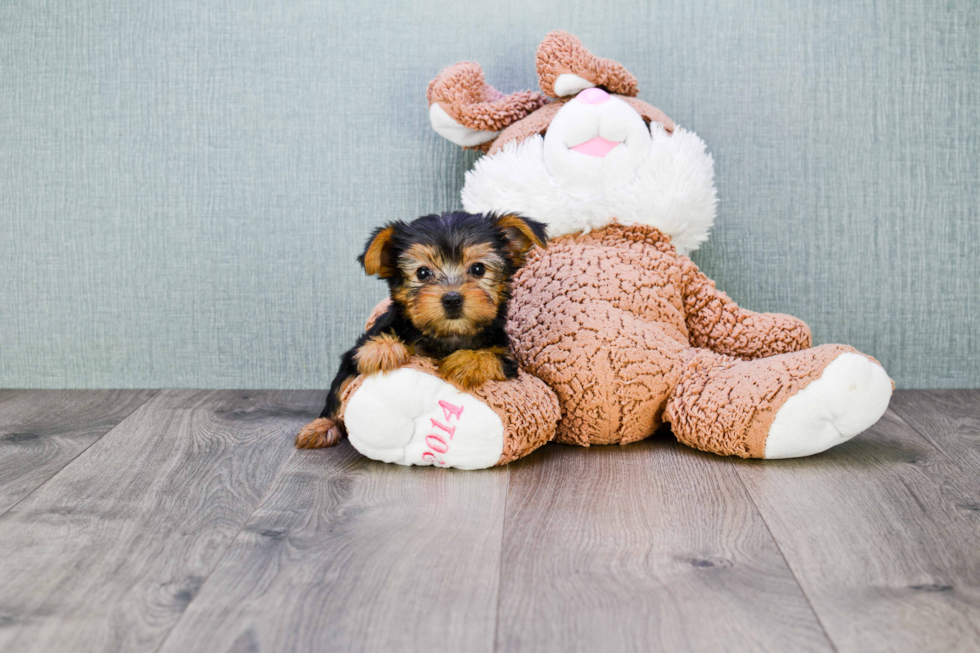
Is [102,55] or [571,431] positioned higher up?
[102,55]

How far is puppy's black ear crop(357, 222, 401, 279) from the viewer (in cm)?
170

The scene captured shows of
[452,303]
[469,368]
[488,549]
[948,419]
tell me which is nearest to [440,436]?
[469,368]

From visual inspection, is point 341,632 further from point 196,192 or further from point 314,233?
point 196,192

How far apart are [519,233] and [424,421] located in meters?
0.48

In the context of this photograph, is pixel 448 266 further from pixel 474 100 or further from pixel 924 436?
pixel 924 436

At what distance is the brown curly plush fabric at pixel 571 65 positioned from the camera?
2133 millimetres

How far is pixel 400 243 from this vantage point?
173 cm

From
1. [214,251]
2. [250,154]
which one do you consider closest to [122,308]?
[214,251]

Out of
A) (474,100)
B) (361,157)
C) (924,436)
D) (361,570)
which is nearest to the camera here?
(361,570)

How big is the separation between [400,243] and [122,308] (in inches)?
52.3

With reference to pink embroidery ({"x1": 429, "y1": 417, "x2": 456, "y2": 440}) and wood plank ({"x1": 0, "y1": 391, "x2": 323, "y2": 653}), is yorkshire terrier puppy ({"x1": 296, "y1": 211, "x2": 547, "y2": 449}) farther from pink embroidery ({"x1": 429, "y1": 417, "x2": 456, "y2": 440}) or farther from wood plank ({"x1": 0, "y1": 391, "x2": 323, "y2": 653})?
wood plank ({"x1": 0, "y1": 391, "x2": 323, "y2": 653})

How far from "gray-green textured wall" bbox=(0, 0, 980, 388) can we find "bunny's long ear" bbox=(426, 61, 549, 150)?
22 centimetres

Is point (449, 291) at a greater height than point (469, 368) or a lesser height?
greater

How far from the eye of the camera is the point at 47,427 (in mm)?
2180
